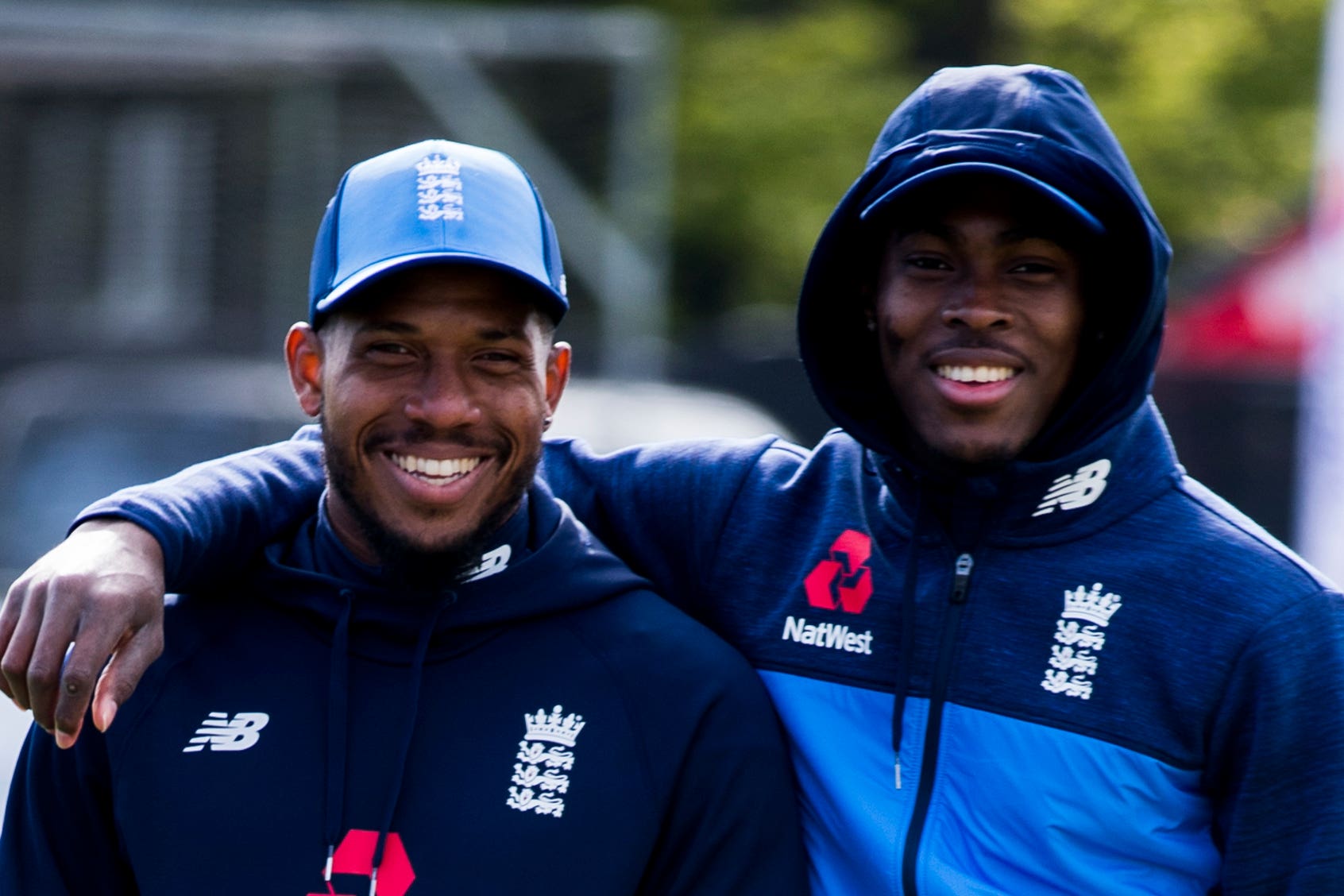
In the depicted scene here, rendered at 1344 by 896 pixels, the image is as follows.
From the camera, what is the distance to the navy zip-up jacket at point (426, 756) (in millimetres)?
2629

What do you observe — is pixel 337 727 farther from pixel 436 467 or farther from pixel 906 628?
pixel 906 628

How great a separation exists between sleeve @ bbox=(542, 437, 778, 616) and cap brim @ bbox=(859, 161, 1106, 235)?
0.59 metres

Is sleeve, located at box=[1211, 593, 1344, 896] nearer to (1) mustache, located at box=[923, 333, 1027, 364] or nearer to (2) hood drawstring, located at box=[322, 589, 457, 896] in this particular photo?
(1) mustache, located at box=[923, 333, 1027, 364]

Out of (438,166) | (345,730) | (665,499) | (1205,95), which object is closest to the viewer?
(345,730)

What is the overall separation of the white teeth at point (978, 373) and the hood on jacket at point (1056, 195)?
121mm

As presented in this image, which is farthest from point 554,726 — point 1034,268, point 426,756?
point 1034,268

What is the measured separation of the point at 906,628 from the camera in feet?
8.98

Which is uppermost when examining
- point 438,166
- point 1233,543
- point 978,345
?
point 438,166

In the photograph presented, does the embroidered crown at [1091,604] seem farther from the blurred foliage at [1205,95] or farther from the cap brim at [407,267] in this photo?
the blurred foliage at [1205,95]

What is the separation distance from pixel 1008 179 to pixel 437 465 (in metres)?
0.91

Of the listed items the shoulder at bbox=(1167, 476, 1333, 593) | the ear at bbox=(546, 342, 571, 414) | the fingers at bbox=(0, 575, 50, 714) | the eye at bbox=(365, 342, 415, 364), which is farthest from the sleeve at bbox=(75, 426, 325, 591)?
the shoulder at bbox=(1167, 476, 1333, 593)

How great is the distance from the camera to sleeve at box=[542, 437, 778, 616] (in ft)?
9.99

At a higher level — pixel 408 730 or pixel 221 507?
pixel 221 507

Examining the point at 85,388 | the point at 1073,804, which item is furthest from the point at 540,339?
the point at 85,388
